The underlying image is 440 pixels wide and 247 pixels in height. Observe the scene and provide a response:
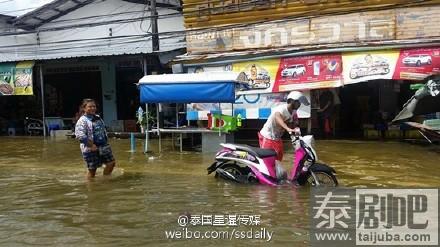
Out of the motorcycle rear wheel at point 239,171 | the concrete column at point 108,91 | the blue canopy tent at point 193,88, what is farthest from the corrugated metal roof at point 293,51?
the motorcycle rear wheel at point 239,171

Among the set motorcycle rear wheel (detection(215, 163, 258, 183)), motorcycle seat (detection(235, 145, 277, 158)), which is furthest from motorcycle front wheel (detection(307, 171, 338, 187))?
motorcycle rear wheel (detection(215, 163, 258, 183))

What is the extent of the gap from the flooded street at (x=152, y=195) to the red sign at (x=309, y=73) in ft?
7.80

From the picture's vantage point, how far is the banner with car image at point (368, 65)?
14.3 meters

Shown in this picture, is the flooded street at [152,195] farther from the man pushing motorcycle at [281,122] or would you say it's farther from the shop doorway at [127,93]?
the shop doorway at [127,93]

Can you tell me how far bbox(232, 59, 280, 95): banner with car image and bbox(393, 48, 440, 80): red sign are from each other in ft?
12.4

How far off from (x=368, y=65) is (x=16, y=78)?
14.3 meters

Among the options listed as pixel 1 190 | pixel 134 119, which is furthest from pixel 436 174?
pixel 134 119

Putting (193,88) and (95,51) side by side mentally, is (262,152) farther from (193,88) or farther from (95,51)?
(95,51)

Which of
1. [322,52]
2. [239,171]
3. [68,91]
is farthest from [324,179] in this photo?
[68,91]

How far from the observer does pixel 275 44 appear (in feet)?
54.7

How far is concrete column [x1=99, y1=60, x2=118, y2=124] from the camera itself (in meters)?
22.6

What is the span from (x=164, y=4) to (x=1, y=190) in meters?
14.3

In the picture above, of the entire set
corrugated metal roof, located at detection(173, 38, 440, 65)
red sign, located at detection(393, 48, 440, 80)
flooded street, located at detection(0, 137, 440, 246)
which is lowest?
flooded street, located at detection(0, 137, 440, 246)

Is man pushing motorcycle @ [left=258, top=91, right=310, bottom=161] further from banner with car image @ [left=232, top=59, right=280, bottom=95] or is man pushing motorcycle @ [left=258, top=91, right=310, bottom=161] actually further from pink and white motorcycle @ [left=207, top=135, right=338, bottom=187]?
banner with car image @ [left=232, top=59, right=280, bottom=95]
